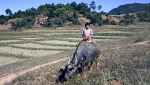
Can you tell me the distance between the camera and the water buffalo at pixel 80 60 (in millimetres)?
6060

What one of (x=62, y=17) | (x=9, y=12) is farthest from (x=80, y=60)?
(x=9, y=12)

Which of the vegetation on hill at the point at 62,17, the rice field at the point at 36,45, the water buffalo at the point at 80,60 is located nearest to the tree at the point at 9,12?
the vegetation on hill at the point at 62,17

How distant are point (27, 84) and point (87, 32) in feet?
11.3

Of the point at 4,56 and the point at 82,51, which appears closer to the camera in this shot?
the point at 82,51

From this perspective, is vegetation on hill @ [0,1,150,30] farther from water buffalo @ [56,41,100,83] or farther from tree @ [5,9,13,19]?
water buffalo @ [56,41,100,83]

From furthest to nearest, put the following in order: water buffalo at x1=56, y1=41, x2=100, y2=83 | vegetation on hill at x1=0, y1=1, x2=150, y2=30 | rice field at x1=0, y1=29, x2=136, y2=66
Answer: vegetation on hill at x1=0, y1=1, x2=150, y2=30
rice field at x1=0, y1=29, x2=136, y2=66
water buffalo at x1=56, y1=41, x2=100, y2=83

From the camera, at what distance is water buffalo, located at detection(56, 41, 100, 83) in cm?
606

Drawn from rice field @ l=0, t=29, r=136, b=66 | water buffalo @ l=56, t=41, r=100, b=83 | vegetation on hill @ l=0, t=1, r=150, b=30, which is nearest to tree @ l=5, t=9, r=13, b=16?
vegetation on hill @ l=0, t=1, r=150, b=30

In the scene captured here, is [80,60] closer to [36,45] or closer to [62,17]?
[36,45]

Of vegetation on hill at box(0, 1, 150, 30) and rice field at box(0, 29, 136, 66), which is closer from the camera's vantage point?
rice field at box(0, 29, 136, 66)

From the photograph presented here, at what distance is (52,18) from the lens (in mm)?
59438

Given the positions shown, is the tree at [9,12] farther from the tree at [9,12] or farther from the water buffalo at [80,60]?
the water buffalo at [80,60]

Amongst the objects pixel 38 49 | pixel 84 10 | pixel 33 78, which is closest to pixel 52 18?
pixel 84 10

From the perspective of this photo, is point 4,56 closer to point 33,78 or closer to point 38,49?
point 38,49
